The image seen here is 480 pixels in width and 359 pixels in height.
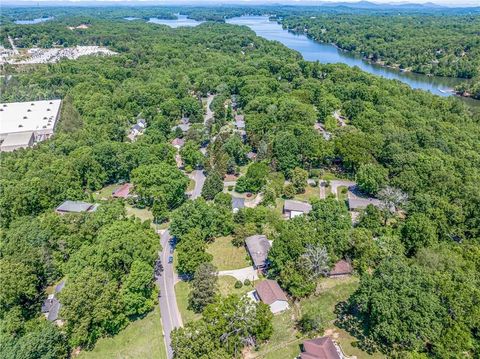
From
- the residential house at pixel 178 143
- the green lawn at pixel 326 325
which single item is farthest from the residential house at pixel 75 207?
the green lawn at pixel 326 325

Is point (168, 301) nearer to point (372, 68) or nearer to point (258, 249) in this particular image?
point (258, 249)

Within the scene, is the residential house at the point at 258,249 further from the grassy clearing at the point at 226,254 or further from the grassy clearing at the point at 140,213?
the grassy clearing at the point at 140,213

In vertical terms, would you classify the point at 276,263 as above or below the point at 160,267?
above

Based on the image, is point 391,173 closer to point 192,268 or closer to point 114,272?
point 192,268

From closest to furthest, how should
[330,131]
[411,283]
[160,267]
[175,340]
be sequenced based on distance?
1. [175,340]
2. [411,283]
3. [160,267]
4. [330,131]

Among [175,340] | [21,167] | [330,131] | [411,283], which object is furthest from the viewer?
[330,131]

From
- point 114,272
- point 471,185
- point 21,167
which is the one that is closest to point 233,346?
point 114,272
